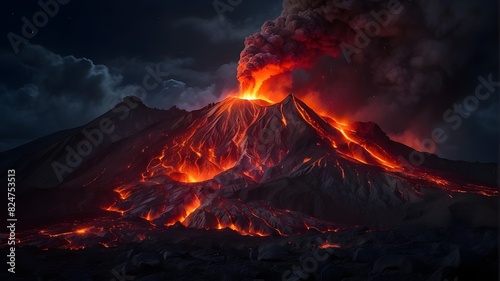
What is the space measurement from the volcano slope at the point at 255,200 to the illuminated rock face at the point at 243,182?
17 cm

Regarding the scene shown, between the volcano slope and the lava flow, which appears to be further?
the lava flow

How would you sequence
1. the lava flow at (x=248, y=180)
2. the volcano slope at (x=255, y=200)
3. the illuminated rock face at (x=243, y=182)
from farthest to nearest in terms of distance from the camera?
1. the illuminated rock face at (x=243, y=182)
2. the lava flow at (x=248, y=180)
3. the volcano slope at (x=255, y=200)

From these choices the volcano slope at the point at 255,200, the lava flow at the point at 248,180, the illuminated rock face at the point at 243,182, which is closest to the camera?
the volcano slope at the point at 255,200

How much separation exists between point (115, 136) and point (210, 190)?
40.9m

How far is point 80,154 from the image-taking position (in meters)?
66.5

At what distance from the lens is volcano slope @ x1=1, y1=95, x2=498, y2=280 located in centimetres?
1706

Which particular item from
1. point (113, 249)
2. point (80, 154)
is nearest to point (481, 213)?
point (113, 249)

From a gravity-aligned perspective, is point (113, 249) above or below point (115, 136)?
below

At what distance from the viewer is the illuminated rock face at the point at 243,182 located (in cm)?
3302

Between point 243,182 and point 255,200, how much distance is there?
15.4ft

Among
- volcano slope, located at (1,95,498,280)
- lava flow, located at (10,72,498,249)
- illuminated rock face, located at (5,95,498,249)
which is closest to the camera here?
volcano slope, located at (1,95,498,280)

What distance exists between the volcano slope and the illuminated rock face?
171mm

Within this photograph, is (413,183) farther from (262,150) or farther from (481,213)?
(262,150)

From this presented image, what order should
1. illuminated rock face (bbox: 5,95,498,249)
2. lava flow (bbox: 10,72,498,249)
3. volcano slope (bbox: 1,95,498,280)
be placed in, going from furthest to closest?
illuminated rock face (bbox: 5,95,498,249) → lava flow (bbox: 10,72,498,249) → volcano slope (bbox: 1,95,498,280)
